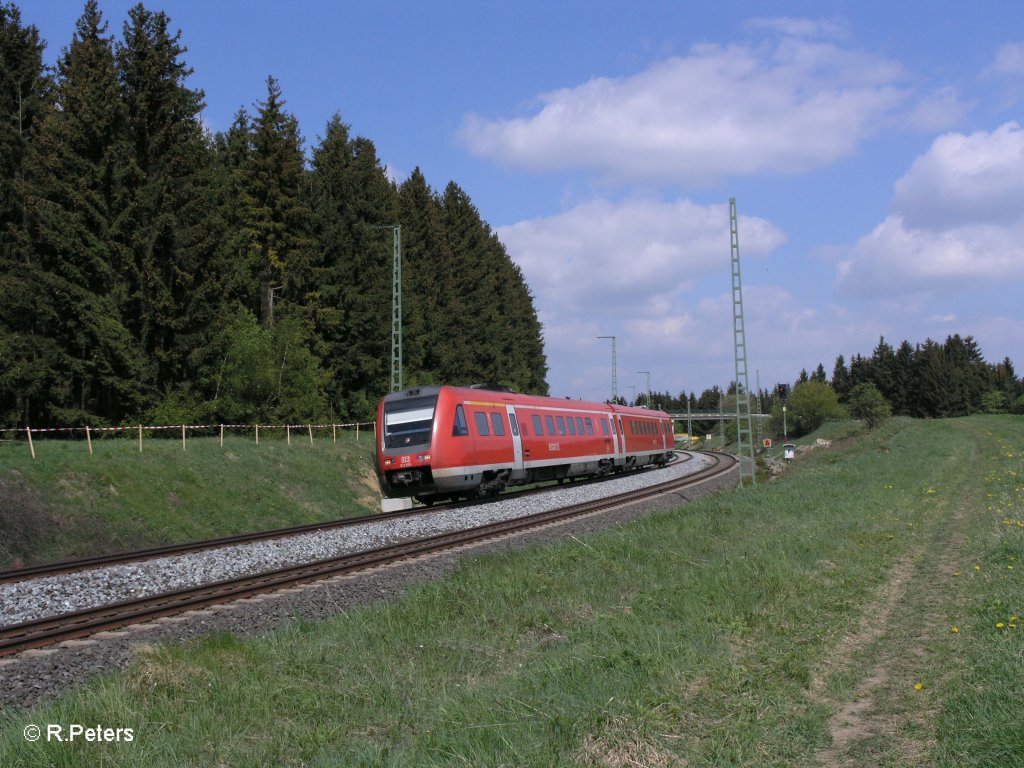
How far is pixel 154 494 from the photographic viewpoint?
74.2ft

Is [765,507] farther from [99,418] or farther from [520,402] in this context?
[99,418]

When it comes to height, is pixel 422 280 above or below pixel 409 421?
above

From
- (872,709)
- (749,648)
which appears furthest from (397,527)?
(872,709)

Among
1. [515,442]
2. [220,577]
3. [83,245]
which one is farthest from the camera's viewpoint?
[83,245]

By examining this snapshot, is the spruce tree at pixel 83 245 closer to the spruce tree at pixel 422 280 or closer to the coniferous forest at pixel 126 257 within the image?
the coniferous forest at pixel 126 257

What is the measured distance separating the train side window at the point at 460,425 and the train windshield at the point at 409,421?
68cm

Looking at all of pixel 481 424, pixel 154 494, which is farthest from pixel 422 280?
pixel 154 494

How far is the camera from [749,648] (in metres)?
7.30

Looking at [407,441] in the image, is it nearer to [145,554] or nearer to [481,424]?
[481,424]

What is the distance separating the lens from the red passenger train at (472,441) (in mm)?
22828

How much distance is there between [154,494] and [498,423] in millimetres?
9196

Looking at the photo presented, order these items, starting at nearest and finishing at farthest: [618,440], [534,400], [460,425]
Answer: [460,425], [534,400], [618,440]

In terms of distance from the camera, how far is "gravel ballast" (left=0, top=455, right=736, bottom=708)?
8414 mm

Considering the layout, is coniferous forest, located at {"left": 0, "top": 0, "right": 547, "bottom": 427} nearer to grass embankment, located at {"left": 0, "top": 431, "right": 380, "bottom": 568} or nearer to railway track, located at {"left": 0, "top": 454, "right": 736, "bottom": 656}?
grass embankment, located at {"left": 0, "top": 431, "right": 380, "bottom": 568}
